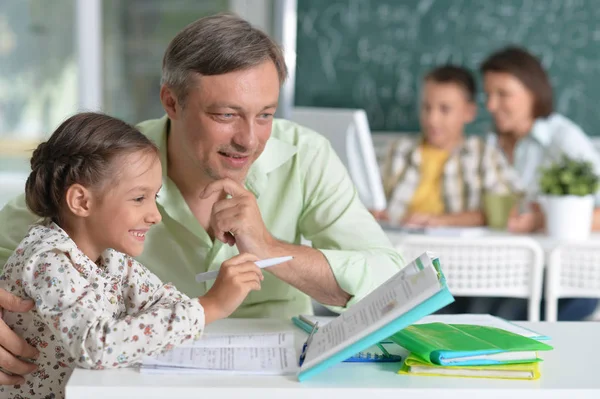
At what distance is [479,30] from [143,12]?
2.30 meters

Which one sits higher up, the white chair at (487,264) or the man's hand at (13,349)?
the man's hand at (13,349)

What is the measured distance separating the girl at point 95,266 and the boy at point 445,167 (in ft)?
8.09

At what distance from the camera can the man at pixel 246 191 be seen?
1.80m

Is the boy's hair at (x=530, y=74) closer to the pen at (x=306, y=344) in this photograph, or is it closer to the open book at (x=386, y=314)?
the pen at (x=306, y=344)

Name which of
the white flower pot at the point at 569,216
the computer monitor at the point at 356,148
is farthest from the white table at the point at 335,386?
the white flower pot at the point at 569,216

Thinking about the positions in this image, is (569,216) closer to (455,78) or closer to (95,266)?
(455,78)

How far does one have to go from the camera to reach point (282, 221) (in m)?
2.03

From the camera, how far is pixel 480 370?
1.34m

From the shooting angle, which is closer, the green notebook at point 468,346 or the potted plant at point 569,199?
the green notebook at point 468,346

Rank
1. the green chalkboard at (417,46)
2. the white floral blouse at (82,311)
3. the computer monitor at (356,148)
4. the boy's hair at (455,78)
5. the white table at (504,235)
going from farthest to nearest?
1. the green chalkboard at (417,46)
2. the boy's hair at (455,78)
3. the computer monitor at (356,148)
4. the white table at (504,235)
5. the white floral blouse at (82,311)

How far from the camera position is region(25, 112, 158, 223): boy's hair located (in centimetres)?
152

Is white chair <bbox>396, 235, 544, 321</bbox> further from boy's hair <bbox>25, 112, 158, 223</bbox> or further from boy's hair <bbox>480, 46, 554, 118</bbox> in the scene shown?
boy's hair <bbox>25, 112, 158, 223</bbox>

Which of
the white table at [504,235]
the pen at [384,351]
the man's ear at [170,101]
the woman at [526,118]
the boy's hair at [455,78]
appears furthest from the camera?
the boy's hair at [455,78]

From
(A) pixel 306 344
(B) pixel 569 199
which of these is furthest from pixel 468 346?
(B) pixel 569 199
